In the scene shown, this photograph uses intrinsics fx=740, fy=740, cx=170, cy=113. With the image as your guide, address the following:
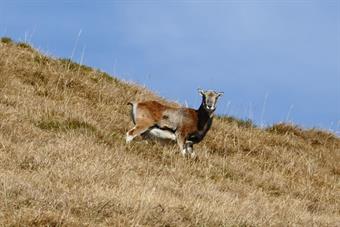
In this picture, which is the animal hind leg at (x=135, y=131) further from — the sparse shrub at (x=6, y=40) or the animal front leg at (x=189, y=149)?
the sparse shrub at (x=6, y=40)

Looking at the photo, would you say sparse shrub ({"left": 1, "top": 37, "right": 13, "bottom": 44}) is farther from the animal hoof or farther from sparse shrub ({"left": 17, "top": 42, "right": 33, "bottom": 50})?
the animal hoof

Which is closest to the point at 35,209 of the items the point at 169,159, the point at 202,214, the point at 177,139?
the point at 202,214

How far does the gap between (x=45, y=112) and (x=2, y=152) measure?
336 cm

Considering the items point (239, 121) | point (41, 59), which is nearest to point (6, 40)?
point (41, 59)

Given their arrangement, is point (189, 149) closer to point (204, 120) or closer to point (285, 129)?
point (204, 120)

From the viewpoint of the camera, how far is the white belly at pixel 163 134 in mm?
15164

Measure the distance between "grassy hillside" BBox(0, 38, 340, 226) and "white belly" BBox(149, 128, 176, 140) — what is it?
0.18 metres

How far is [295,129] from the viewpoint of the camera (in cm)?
2053

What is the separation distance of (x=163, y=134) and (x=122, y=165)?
302cm

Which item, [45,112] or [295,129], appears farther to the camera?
[295,129]

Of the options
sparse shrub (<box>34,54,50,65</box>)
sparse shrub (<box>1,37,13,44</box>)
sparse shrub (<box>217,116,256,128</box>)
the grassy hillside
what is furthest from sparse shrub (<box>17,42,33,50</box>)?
sparse shrub (<box>217,116,256,128</box>)

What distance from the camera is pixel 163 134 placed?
15.3 meters

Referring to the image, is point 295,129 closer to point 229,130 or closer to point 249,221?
point 229,130

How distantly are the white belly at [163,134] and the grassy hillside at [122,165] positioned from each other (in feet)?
0.61
